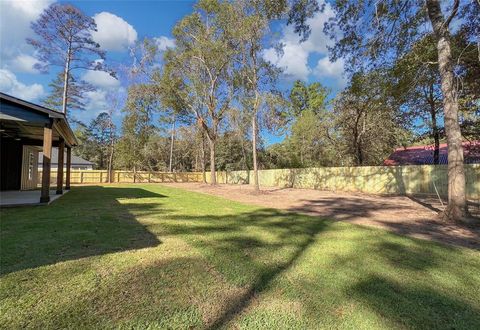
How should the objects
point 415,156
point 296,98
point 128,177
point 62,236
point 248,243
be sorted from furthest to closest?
point 296,98 → point 128,177 → point 415,156 → point 248,243 → point 62,236

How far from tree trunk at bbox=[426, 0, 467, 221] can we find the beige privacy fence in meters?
2.20

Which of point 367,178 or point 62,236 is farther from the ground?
point 367,178

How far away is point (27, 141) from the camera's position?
13117 mm

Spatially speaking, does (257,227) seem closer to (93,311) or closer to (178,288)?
(178,288)

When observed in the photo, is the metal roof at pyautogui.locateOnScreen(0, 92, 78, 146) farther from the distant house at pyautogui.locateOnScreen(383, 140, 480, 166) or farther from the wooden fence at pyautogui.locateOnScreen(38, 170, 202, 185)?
the distant house at pyautogui.locateOnScreen(383, 140, 480, 166)

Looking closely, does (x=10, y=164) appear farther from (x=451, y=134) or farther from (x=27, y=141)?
(x=451, y=134)

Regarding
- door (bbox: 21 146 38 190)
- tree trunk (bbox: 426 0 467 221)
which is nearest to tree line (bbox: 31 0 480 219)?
A: tree trunk (bbox: 426 0 467 221)

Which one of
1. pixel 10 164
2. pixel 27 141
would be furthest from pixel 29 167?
pixel 27 141

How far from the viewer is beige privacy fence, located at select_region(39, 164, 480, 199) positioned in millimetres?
13367

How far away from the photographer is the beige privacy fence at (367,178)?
526 inches

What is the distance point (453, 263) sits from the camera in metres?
4.04

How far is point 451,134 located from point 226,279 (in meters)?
6.86

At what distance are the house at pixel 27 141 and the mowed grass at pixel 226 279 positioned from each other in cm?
342

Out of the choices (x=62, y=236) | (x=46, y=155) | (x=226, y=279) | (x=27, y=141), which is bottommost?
(x=226, y=279)
